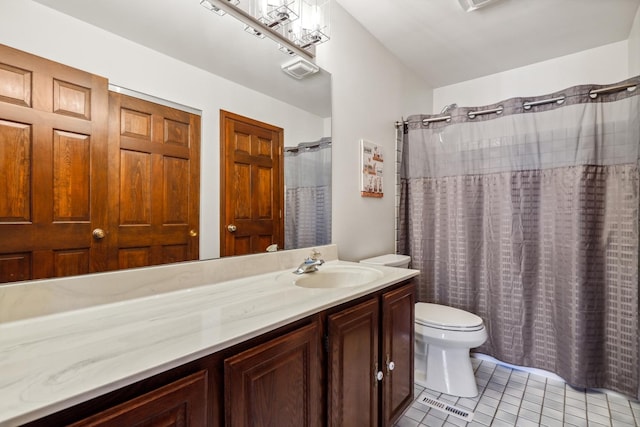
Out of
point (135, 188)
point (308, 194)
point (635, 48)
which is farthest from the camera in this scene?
point (635, 48)

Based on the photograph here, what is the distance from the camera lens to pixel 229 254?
1.31m

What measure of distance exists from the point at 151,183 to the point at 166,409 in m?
0.72

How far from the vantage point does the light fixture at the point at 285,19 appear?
1305 millimetres

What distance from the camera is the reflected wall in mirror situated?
86 centimetres

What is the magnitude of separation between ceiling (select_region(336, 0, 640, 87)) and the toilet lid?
1893 mm

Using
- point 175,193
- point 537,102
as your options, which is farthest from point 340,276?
point 537,102

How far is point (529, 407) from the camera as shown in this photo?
168cm

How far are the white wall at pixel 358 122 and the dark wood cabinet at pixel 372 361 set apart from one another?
63 cm

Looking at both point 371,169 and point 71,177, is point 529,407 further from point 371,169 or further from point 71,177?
point 71,177

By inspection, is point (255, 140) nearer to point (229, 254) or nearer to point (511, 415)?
point (229, 254)

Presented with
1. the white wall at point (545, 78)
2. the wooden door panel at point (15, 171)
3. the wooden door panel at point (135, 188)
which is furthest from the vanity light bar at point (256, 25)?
the white wall at point (545, 78)

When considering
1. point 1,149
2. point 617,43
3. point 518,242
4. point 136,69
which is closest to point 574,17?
point 617,43

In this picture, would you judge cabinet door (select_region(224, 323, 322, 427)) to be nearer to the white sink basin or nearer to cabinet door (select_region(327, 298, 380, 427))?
cabinet door (select_region(327, 298, 380, 427))

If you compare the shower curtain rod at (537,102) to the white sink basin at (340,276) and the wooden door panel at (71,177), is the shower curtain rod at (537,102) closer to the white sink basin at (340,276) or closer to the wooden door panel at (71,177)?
the white sink basin at (340,276)
